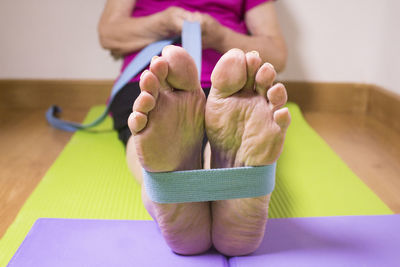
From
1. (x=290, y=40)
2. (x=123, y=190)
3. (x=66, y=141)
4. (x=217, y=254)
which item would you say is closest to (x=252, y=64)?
(x=217, y=254)

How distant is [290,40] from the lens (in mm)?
1573

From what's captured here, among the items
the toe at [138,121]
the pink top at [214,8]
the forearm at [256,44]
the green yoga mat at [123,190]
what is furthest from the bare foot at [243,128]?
the pink top at [214,8]

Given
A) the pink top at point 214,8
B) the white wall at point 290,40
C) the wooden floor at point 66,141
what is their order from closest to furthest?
the wooden floor at point 66,141
the pink top at point 214,8
the white wall at point 290,40

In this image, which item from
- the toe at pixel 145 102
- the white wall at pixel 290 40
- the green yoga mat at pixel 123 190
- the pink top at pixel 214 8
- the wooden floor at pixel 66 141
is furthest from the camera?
the white wall at pixel 290 40

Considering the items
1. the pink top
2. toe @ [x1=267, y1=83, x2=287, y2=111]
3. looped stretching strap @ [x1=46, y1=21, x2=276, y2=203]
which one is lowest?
looped stretching strap @ [x1=46, y1=21, x2=276, y2=203]

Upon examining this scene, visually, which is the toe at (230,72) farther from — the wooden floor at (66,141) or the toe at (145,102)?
the wooden floor at (66,141)

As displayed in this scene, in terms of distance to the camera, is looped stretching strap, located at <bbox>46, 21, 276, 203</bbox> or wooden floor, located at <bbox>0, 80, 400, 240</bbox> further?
wooden floor, located at <bbox>0, 80, 400, 240</bbox>

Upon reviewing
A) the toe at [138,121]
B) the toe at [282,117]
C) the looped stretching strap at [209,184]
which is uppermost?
the toe at [282,117]

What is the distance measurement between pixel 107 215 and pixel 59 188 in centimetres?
19

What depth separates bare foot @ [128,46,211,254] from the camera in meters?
0.52

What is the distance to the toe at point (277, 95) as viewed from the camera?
1.73 feet

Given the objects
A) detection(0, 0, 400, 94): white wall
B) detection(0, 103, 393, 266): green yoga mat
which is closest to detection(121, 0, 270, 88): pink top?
detection(0, 103, 393, 266): green yoga mat

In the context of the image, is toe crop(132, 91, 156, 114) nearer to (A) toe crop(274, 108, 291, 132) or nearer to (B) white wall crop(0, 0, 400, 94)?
(A) toe crop(274, 108, 291, 132)

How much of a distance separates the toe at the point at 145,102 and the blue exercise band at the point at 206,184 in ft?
0.33
